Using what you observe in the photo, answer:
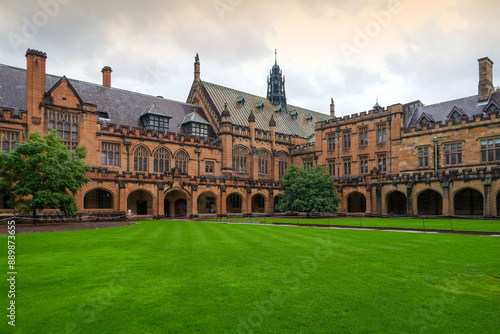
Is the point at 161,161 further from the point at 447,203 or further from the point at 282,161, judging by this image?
the point at 447,203

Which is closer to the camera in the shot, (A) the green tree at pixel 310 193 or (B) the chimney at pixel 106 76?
(A) the green tree at pixel 310 193

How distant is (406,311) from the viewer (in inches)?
261

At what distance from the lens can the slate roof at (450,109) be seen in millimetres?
43062

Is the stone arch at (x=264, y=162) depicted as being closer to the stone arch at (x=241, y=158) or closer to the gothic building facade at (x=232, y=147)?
the gothic building facade at (x=232, y=147)

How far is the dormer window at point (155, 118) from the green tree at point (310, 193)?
17.6 m

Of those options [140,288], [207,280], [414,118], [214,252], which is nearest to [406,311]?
[207,280]

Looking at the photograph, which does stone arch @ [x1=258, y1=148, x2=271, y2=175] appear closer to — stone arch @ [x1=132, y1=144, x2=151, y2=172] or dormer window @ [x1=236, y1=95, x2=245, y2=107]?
dormer window @ [x1=236, y1=95, x2=245, y2=107]

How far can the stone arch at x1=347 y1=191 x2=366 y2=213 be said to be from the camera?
5075 cm

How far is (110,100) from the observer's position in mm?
47219

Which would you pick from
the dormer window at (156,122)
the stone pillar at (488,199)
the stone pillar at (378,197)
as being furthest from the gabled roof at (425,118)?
the dormer window at (156,122)

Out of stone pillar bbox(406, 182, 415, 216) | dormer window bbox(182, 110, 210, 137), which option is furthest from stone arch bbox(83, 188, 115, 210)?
stone pillar bbox(406, 182, 415, 216)

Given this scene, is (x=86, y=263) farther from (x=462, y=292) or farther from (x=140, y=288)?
(x=462, y=292)

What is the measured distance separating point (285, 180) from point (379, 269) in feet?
108

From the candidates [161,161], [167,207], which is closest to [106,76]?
[161,161]
